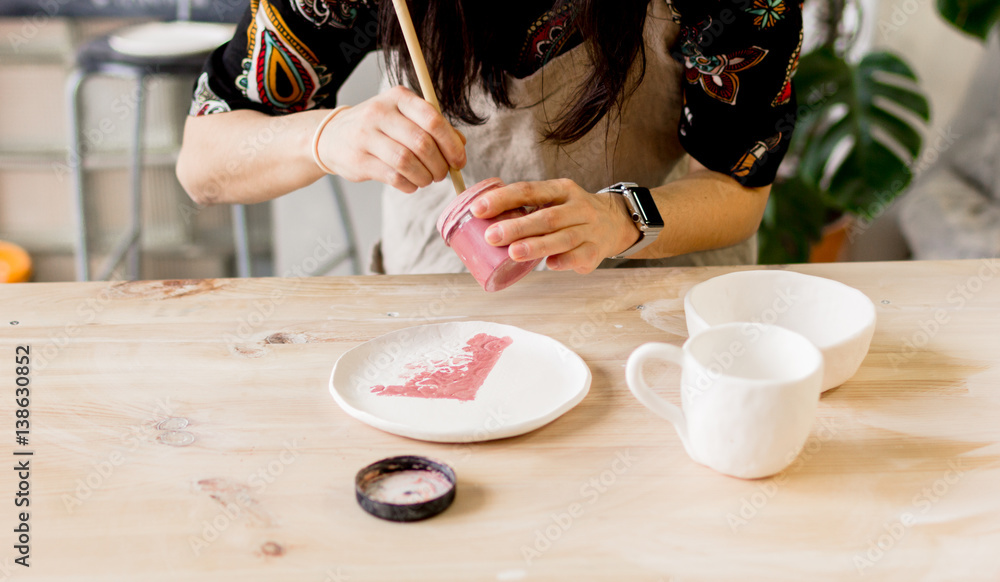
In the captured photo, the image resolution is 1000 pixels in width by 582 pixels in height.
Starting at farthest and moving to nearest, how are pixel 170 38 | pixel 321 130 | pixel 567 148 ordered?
pixel 170 38 → pixel 567 148 → pixel 321 130

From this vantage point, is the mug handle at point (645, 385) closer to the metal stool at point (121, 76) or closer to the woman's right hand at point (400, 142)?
the woman's right hand at point (400, 142)

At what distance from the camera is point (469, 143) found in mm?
1234

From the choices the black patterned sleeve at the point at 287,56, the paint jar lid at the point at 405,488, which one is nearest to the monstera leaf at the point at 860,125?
the black patterned sleeve at the point at 287,56

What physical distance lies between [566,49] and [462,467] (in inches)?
29.0

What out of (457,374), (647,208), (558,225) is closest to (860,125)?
(647,208)

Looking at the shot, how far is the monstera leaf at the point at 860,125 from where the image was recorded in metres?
2.04

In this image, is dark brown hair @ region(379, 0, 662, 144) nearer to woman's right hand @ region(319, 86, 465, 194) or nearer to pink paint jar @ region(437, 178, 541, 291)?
woman's right hand @ region(319, 86, 465, 194)

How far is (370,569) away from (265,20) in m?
0.86

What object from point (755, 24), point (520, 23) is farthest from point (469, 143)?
point (755, 24)

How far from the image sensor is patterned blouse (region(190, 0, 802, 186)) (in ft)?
3.54

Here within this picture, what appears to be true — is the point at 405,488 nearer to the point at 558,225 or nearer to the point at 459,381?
the point at 459,381

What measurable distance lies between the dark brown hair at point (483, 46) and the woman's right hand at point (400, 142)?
0.15 metres

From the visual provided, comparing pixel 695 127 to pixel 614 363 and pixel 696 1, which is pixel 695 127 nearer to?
pixel 696 1

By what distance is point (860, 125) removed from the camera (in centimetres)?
209
